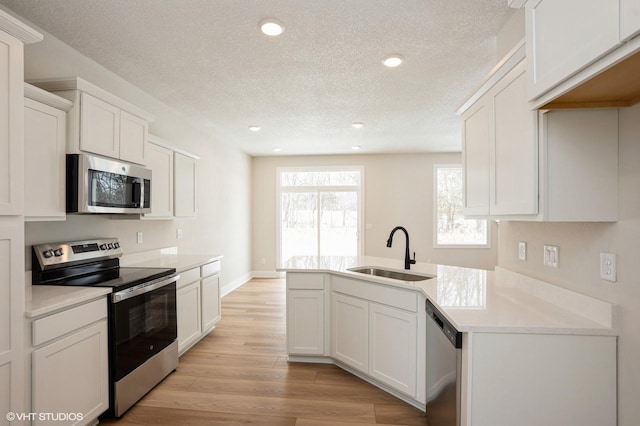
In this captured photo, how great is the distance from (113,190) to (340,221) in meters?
4.90

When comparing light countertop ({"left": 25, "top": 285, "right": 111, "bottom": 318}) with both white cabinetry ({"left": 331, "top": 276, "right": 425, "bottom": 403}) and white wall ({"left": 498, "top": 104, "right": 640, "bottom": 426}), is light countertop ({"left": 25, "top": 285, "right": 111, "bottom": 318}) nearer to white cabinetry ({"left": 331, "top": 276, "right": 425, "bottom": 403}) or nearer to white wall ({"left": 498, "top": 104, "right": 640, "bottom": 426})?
white cabinetry ({"left": 331, "top": 276, "right": 425, "bottom": 403})

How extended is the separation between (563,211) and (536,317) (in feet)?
1.69

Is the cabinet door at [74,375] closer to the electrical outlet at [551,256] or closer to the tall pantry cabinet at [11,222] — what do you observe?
the tall pantry cabinet at [11,222]

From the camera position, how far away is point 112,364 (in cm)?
208

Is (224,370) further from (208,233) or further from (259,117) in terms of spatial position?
(259,117)

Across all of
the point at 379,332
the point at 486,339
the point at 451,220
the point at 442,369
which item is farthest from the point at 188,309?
the point at 451,220

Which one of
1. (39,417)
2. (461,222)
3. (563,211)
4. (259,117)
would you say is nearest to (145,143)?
(259,117)

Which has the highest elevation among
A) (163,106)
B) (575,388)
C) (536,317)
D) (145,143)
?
(163,106)

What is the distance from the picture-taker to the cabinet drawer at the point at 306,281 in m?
2.90

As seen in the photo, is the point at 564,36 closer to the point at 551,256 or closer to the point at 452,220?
the point at 551,256

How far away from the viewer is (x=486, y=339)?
55.8 inches

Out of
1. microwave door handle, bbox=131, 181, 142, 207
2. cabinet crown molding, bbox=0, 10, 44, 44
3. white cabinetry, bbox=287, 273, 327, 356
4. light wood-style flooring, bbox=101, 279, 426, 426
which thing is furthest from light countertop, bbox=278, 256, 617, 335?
cabinet crown molding, bbox=0, 10, 44, 44

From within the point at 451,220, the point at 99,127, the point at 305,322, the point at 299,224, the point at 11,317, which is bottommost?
the point at 305,322

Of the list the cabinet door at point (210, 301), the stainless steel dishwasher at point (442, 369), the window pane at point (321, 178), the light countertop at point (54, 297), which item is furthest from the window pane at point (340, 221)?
the light countertop at point (54, 297)
